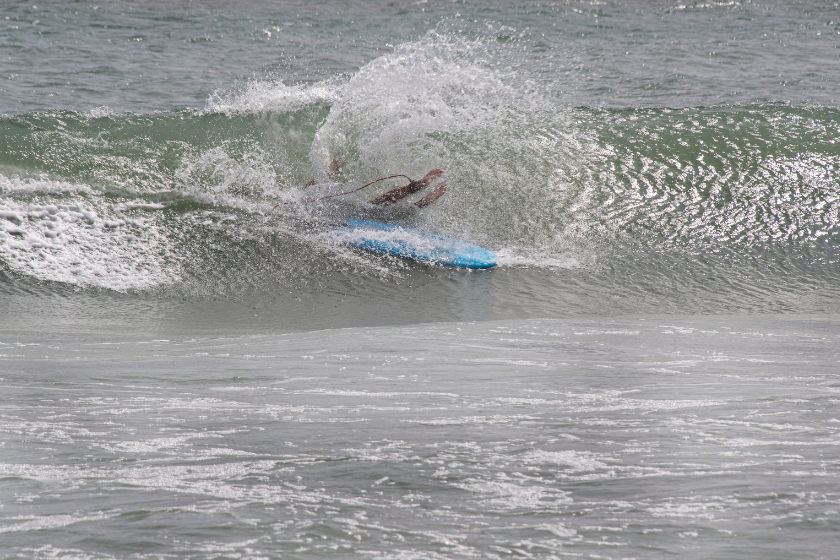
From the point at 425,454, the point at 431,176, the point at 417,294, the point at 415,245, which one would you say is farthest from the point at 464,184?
the point at 425,454

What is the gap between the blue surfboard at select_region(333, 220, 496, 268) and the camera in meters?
5.95

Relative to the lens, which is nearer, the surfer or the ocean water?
the ocean water

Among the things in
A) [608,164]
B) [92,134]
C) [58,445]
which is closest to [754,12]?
[608,164]

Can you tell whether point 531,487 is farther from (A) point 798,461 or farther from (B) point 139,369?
(B) point 139,369

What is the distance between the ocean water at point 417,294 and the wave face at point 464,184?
0.15ft

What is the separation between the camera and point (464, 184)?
7523 mm

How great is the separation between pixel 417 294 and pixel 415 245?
2.45 ft

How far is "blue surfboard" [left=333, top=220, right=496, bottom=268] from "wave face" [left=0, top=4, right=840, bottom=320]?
0.16 metres

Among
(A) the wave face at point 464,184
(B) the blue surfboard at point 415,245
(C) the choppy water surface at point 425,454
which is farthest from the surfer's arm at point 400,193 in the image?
(C) the choppy water surface at point 425,454

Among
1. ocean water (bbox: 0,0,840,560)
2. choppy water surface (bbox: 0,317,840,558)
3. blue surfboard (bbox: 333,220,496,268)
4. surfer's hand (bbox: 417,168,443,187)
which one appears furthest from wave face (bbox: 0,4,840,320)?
choppy water surface (bbox: 0,317,840,558)

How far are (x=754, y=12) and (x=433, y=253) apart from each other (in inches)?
559

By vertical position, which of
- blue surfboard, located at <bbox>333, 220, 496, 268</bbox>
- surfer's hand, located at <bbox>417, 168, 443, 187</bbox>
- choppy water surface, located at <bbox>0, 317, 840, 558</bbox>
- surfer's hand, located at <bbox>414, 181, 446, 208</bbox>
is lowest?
choppy water surface, located at <bbox>0, 317, 840, 558</bbox>

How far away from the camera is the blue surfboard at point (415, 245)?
5.95 metres

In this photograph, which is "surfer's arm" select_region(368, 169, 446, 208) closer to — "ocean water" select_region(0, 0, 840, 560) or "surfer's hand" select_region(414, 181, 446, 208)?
"surfer's hand" select_region(414, 181, 446, 208)
